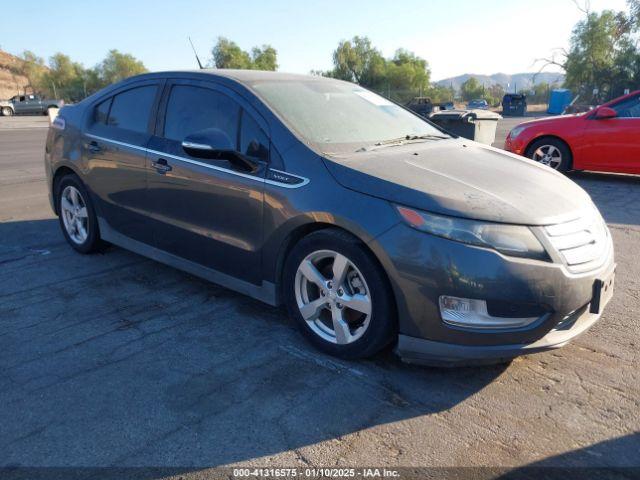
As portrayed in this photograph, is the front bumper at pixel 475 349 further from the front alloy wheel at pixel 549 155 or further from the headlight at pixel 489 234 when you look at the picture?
the front alloy wheel at pixel 549 155

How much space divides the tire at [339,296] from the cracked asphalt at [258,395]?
0.15 metres

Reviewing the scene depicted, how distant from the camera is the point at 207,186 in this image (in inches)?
140

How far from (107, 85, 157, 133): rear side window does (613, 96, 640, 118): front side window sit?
7.25 m

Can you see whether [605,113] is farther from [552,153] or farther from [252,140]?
[252,140]

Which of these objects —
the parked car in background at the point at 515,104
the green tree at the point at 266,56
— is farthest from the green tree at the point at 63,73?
the parked car in background at the point at 515,104

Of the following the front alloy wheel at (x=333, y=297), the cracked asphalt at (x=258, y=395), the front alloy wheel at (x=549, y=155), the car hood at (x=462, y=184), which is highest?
the car hood at (x=462, y=184)

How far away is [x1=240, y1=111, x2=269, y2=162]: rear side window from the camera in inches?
131

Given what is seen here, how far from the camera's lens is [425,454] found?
2.33 m

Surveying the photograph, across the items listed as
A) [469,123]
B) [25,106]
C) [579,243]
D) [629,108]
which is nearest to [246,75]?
[579,243]

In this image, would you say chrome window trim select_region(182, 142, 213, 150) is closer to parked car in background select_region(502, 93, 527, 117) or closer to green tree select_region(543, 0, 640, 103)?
parked car in background select_region(502, 93, 527, 117)

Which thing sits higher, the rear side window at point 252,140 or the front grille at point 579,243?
the rear side window at point 252,140

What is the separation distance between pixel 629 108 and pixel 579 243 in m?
6.70

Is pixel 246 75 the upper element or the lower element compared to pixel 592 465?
upper

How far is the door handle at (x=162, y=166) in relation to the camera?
12.7 ft
